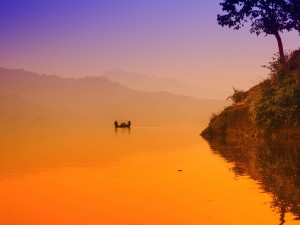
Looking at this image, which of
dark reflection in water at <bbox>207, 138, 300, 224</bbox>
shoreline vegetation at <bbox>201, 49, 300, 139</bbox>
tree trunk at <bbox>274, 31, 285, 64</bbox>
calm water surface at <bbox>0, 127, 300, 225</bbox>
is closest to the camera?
calm water surface at <bbox>0, 127, 300, 225</bbox>

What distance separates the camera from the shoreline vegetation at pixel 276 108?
108 ft

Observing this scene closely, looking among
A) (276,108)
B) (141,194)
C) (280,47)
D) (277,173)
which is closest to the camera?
(141,194)

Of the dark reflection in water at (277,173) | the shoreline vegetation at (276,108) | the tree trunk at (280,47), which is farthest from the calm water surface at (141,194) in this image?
the tree trunk at (280,47)

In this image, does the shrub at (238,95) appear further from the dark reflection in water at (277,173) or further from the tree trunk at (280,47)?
the dark reflection in water at (277,173)

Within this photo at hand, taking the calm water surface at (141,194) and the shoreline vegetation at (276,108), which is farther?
the shoreline vegetation at (276,108)

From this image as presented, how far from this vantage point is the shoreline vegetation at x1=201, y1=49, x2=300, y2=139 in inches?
1302

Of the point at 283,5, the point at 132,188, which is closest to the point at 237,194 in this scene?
the point at 132,188

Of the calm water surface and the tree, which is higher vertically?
the tree

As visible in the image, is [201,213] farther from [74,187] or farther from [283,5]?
[283,5]

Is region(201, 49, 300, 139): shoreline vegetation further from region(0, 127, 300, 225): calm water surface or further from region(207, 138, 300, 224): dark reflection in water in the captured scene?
region(0, 127, 300, 225): calm water surface

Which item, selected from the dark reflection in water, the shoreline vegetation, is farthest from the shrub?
the dark reflection in water

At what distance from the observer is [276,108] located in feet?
111

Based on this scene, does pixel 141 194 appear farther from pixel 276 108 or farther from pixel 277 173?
pixel 276 108

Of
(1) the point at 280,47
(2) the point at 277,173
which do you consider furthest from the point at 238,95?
(2) the point at 277,173
